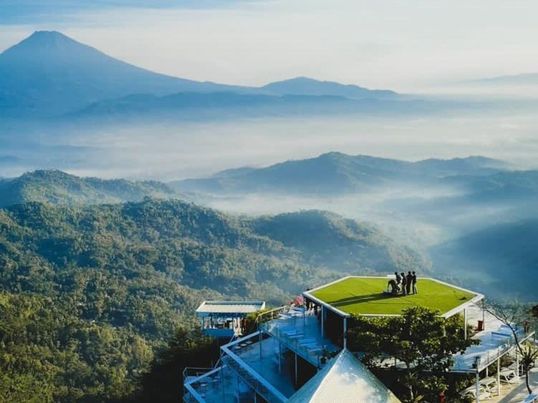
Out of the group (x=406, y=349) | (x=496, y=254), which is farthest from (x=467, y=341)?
(x=496, y=254)

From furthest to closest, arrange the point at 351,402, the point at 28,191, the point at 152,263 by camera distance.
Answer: the point at 28,191, the point at 152,263, the point at 351,402

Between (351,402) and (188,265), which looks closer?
(351,402)

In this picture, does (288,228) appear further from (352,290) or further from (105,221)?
(352,290)

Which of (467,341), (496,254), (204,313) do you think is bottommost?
(496,254)

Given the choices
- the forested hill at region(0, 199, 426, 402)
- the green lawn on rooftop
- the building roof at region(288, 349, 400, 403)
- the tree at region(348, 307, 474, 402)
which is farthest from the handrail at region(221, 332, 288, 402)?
the forested hill at region(0, 199, 426, 402)

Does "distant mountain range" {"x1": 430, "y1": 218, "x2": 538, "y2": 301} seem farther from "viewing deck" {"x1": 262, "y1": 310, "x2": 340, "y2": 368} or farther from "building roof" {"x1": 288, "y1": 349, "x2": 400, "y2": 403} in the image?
"building roof" {"x1": 288, "y1": 349, "x2": 400, "y2": 403}

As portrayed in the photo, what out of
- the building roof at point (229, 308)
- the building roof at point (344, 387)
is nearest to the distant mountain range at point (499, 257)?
the building roof at point (229, 308)

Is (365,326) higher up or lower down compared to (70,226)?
higher up

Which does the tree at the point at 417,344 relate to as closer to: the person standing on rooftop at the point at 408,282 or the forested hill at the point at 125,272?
the person standing on rooftop at the point at 408,282
